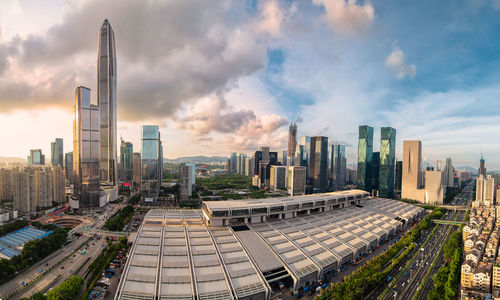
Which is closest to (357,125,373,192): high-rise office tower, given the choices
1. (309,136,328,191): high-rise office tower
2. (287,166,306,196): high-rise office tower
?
(309,136,328,191): high-rise office tower

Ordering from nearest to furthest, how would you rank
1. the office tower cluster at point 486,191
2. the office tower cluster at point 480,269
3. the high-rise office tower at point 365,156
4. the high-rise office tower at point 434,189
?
1. the office tower cluster at point 480,269
2. the office tower cluster at point 486,191
3. the high-rise office tower at point 434,189
4. the high-rise office tower at point 365,156

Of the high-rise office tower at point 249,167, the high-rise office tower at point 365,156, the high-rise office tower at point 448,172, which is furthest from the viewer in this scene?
the high-rise office tower at point 249,167

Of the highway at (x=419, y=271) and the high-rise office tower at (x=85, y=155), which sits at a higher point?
the high-rise office tower at (x=85, y=155)

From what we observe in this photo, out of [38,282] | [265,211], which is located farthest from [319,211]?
[38,282]

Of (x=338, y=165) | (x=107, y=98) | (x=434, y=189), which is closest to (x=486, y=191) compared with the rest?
(x=434, y=189)

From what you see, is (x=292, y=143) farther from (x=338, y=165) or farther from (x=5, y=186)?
(x=5, y=186)

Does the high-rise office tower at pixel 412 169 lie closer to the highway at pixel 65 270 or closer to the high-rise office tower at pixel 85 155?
the highway at pixel 65 270

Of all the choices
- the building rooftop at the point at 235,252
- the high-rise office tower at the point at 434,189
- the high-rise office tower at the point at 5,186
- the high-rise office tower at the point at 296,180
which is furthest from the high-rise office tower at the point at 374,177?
the high-rise office tower at the point at 5,186
